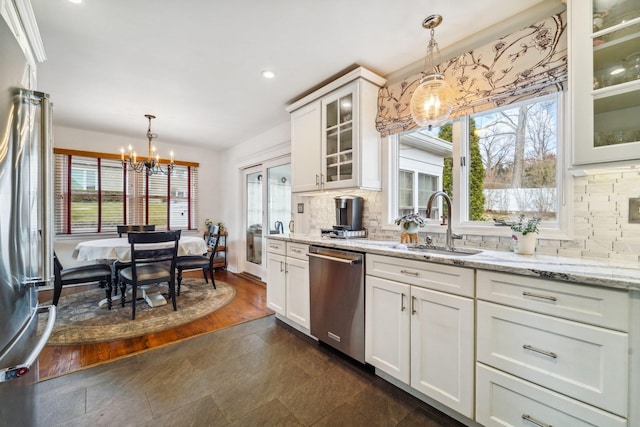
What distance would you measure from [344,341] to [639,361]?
152 centimetres

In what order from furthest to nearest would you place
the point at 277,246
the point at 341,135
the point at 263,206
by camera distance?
the point at 263,206
the point at 277,246
the point at 341,135

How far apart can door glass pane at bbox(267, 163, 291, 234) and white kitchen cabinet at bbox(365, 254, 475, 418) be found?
2.50 meters

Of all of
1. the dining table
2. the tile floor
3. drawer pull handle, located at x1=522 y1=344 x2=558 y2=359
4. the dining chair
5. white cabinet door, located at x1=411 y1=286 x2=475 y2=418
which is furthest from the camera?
the dining table

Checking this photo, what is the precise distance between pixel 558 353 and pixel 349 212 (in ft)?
5.83

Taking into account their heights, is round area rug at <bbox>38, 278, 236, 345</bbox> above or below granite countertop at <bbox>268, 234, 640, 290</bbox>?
below

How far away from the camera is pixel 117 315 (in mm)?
2928

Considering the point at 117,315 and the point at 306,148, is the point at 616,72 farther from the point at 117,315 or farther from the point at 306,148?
the point at 117,315

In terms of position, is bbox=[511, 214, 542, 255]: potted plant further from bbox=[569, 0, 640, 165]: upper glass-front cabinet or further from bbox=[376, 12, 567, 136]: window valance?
bbox=[376, 12, 567, 136]: window valance

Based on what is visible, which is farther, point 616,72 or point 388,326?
point 388,326

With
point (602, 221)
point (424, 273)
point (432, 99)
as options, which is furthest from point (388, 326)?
point (432, 99)

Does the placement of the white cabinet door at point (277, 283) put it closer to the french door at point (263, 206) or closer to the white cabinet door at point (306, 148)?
the white cabinet door at point (306, 148)

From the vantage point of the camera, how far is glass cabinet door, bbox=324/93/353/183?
253cm

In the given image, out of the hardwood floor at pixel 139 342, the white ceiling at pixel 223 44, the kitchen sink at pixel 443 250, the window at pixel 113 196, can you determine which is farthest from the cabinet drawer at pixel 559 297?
the window at pixel 113 196

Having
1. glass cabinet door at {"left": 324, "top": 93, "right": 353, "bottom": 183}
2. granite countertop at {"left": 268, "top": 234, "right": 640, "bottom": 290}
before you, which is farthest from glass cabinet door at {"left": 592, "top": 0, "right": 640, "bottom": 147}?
glass cabinet door at {"left": 324, "top": 93, "right": 353, "bottom": 183}
